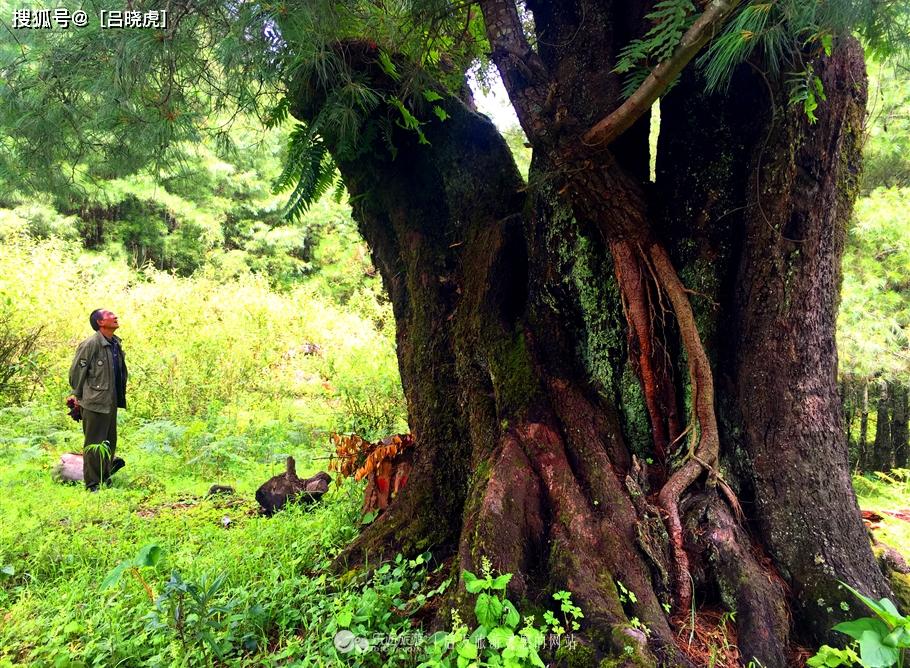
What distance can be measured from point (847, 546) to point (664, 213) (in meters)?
1.55

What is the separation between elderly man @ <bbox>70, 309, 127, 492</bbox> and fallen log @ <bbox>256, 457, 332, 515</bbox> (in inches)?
71.5

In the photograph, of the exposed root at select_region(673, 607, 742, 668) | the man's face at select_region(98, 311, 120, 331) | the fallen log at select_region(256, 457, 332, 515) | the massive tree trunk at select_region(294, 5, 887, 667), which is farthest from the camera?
the man's face at select_region(98, 311, 120, 331)

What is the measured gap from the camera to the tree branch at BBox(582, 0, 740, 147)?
1.54 metres

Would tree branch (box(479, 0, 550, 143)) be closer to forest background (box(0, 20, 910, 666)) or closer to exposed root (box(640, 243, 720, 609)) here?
exposed root (box(640, 243, 720, 609))

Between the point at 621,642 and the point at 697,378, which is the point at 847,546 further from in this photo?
the point at 621,642

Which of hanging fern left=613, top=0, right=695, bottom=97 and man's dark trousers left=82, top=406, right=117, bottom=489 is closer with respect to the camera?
hanging fern left=613, top=0, right=695, bottom=97

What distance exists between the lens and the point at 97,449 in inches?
174

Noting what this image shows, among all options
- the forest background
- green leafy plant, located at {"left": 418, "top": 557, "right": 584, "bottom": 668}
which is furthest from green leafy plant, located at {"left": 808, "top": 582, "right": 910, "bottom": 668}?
green leafy plant, located at {"left": 418, "top": 557, "right": 584, "bottom": 668}

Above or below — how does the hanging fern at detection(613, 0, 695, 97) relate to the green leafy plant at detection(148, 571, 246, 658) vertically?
above

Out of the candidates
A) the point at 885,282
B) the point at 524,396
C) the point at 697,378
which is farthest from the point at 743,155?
the point at 885,282

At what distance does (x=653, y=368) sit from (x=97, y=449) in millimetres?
4666

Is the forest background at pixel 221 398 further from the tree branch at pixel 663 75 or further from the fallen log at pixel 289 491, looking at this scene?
the tree branch at pixel 663 75

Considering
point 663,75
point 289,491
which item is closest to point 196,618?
point 289,491

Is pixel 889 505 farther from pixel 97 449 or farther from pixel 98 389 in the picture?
pixel 98 389
